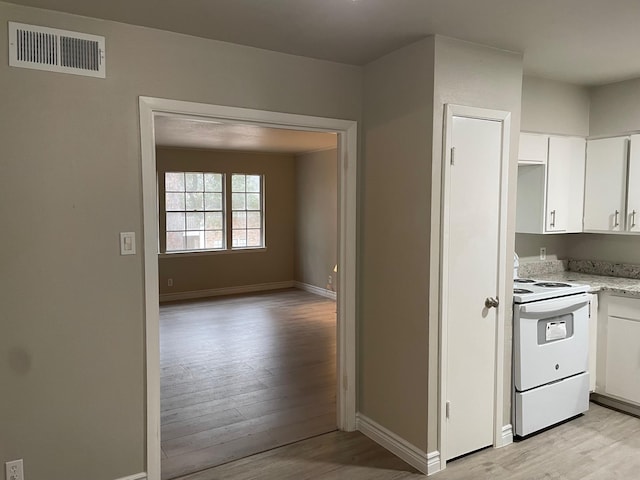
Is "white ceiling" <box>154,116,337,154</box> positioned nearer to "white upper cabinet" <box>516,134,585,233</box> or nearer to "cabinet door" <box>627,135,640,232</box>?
"white upper cabinet" <box>516,134,585,233</box>

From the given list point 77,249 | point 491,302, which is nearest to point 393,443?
point 491,302

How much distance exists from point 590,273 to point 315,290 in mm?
4981

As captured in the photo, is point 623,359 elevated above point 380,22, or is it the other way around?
point 380,22

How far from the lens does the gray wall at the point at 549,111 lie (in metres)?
3.65

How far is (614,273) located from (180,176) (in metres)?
6.33

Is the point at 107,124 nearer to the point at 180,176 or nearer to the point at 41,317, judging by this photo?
the point at 41,317

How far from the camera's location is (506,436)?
10.1 feet

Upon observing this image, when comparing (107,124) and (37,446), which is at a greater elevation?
(107,124)

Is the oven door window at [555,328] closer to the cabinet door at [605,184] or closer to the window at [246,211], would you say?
the cabinet door at [605,184]

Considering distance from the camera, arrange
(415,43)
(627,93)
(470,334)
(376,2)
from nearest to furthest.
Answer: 1. (376,2)
2. (415,43)
3. (470,334)
4. (627,93)

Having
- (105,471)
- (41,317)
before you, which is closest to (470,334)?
(105,471)

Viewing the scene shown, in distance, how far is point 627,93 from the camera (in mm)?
3723

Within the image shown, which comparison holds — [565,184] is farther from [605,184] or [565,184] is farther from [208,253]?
[208,253]

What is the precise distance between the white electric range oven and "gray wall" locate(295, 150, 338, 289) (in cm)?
459
